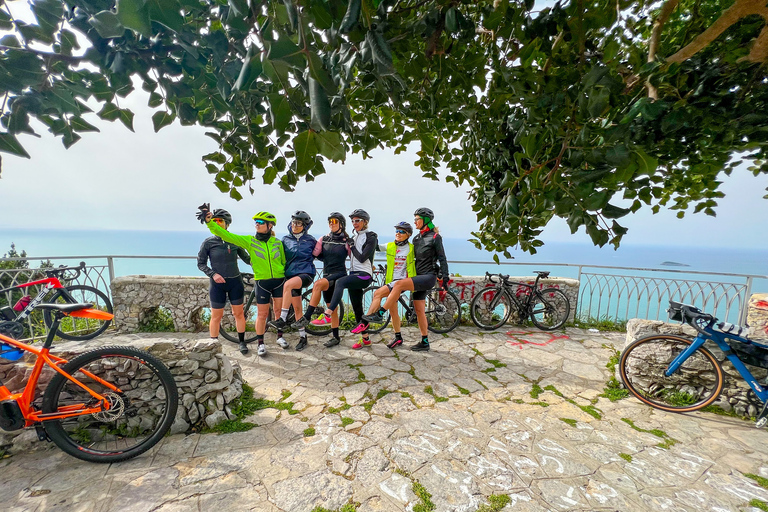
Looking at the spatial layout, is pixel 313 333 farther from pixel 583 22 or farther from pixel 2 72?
pixel 583 22

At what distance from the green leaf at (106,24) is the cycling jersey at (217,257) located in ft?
13.6

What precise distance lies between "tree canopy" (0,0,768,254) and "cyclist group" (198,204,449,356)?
304 cm

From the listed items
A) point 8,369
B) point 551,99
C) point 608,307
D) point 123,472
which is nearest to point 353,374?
point 123,472

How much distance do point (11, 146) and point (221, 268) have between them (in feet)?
12.1

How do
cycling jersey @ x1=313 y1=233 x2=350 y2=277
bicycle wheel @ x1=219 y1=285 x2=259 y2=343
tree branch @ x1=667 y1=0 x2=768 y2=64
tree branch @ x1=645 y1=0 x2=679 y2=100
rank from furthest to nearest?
bicycle wheel @ x1=219 y1=285 x2=259 y2=343
cycling jersey @ x1=313 y1=233 x2=350 y2=277
tree branch @ x1=645 y1=0 x2=679 y2=100
tree branch @ x1=667 y1=0 x2=768 y2=64

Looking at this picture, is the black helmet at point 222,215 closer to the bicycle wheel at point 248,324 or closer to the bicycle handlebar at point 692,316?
the bicycle wheel at point 248,324

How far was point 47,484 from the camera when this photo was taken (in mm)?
2154

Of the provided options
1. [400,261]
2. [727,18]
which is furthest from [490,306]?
[727,18]

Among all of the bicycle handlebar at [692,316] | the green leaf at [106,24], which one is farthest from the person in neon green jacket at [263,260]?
the bicycle handlebar at [692,316]

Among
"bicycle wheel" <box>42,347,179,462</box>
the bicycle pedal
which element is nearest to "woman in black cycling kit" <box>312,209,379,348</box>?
"bicycle wheel" <box>42,347,179,462</box>

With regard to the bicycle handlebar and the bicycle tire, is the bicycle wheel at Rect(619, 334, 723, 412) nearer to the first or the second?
the bicycle handlebar

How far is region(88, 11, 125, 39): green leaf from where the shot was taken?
2.13 ft

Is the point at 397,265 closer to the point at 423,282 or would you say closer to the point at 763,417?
the point at 423,282

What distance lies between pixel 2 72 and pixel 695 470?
15.8ft
